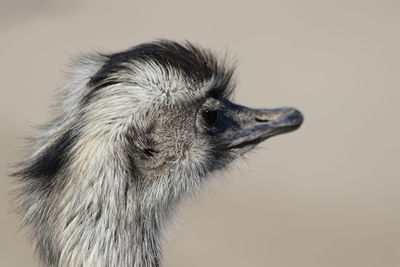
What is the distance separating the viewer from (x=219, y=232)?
8.88 m

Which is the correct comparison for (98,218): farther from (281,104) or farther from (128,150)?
(281,104)

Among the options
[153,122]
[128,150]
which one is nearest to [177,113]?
[153,122]

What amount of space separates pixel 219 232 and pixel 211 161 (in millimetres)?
5675

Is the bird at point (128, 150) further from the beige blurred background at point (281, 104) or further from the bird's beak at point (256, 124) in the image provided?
the beige blurred background at point (281, 104)

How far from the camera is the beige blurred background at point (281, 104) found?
8672mm

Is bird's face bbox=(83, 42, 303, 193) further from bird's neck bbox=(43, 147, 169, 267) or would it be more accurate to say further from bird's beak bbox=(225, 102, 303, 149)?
bird's neck bbox=(43, 147, 169, 267)

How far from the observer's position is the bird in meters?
2.92

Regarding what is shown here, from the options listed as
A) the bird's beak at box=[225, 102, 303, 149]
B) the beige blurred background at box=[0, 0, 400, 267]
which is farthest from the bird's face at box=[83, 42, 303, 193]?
the beige blurred background at box=[0, 0, 400, 267]

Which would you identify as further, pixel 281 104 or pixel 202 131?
pixel 281 104

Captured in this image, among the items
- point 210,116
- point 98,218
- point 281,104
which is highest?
point 210,116

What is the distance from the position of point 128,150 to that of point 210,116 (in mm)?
386

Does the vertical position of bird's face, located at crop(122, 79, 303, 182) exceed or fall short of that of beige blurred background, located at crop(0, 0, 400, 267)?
it exceeds it

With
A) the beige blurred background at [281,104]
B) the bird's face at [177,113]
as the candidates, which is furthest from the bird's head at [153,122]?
the beige blurred background at [281,104]

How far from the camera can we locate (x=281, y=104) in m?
11.1
